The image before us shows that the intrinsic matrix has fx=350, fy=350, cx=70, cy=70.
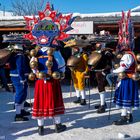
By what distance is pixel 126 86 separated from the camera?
674 cm

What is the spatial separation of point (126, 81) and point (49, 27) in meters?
1.83

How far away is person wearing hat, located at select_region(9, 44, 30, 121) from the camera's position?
6914mm

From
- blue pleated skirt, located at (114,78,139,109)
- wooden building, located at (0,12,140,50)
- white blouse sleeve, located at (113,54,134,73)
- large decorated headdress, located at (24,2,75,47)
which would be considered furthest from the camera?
wooden building, located at (0,12,140,50)

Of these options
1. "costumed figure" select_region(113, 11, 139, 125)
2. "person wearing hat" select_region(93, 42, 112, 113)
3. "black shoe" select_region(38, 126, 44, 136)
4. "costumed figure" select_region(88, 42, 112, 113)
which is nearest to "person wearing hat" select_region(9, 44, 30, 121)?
"black shoe" select_region(38, 126, 44, 136)

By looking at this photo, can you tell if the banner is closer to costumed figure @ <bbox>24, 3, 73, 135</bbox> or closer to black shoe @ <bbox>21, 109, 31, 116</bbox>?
black shoe @ <bbox>21, 109, 31, 116</bbox>

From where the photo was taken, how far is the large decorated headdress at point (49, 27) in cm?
622

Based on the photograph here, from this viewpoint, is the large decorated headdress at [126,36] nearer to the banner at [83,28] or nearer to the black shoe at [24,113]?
the black shoe at [24,113]

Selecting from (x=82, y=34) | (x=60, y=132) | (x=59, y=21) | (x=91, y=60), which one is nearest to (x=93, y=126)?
(x=60, y=132)

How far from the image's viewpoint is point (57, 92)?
6234mm

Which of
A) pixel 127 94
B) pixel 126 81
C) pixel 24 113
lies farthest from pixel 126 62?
pixel 24 113

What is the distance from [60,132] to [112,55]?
229 centimetres

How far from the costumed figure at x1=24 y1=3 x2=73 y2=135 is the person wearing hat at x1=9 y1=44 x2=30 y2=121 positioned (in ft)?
2.33

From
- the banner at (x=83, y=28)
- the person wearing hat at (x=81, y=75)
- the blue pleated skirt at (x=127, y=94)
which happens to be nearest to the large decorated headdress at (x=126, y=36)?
the blue pleated skirt at (x=127, y=94)

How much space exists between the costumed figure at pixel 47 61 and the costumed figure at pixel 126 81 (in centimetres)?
120
